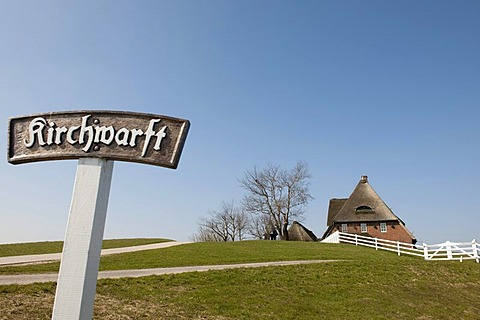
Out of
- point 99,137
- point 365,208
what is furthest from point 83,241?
point 365,208

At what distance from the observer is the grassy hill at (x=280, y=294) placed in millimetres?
8180

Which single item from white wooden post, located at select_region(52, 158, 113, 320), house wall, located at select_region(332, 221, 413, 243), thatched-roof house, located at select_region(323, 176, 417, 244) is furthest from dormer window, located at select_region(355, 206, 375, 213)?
white wooden post, located at select_region(52, 158, 113, 320)

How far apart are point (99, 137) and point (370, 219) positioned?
38298 millimetres

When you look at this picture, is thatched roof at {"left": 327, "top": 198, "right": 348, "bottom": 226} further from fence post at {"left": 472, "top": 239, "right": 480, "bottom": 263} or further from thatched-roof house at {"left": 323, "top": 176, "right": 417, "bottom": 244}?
fence post at {"left": 472, "top": 239, "right": 480, "bottom": 263}

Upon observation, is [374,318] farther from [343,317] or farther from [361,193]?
[361,193]

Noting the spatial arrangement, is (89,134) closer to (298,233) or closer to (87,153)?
(87,153)

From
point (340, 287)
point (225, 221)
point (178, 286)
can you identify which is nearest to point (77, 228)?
point (178, 286)

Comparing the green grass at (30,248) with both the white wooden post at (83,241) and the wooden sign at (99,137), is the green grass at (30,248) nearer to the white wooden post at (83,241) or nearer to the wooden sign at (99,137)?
the wooden sign at (99,137)

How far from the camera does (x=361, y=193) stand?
41219 mm

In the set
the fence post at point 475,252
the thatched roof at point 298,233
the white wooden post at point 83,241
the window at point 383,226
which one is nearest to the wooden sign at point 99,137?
the white wooden post at point 83,241

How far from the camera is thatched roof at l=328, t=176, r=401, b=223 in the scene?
38.9 meters

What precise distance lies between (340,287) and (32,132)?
10.6m

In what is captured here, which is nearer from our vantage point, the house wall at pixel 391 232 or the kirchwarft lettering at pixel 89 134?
the kirchwarft lettering at pixel 89 134

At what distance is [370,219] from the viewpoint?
38.9 meters
